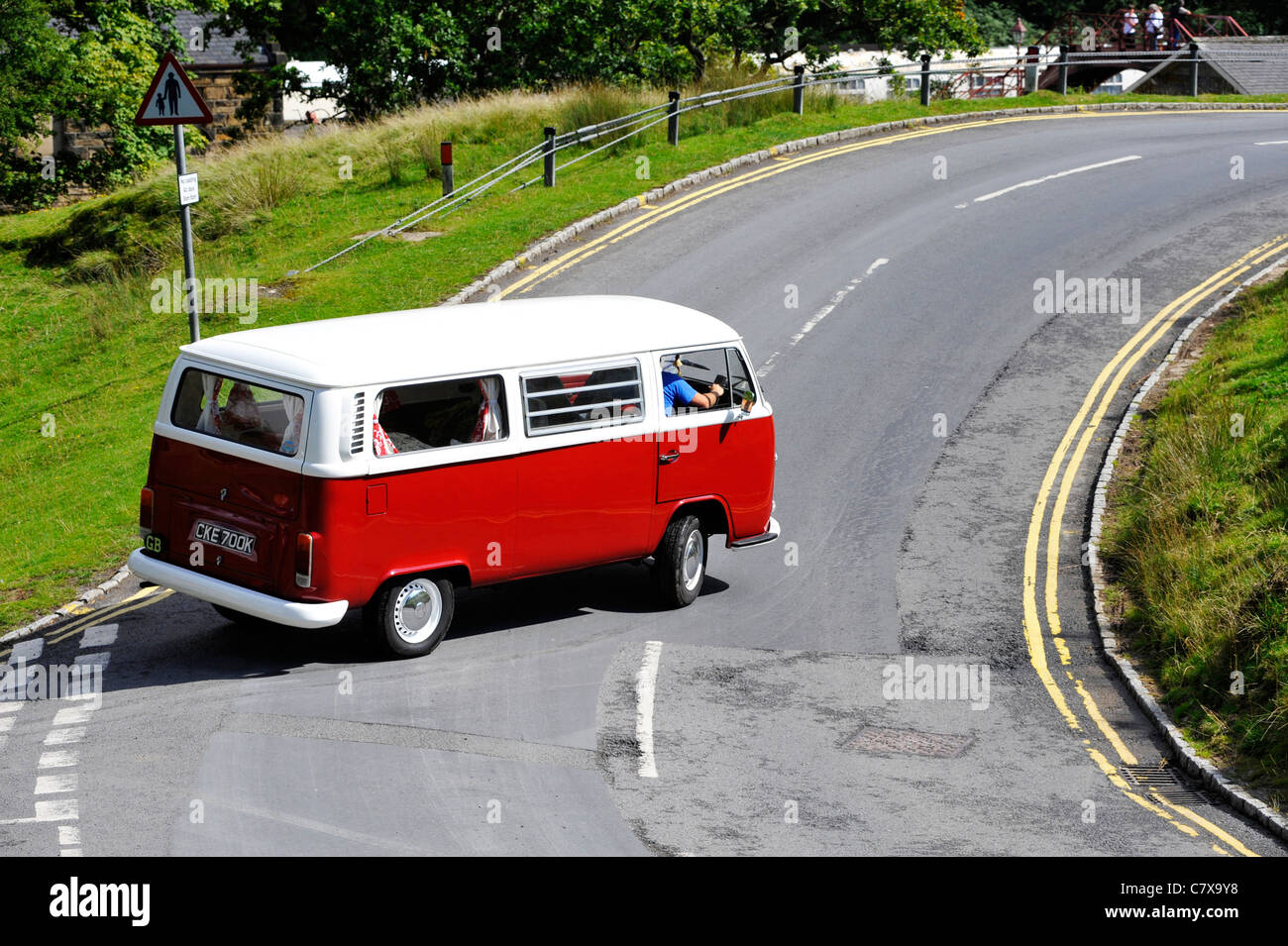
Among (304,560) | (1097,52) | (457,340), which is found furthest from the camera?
(1097,52)

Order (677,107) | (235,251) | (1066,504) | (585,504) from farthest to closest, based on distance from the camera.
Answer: (677,107), (235,251), (1066,504), (585,504)

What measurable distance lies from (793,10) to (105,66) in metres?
18.5

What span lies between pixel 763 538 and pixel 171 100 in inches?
299

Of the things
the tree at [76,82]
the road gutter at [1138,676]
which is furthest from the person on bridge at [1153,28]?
the tree at [76,82]

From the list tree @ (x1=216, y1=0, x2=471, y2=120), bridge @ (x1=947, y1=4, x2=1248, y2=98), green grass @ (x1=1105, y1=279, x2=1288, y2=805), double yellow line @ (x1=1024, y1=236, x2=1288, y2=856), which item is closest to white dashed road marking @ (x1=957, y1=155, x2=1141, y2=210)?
double yellow line @ (x1=1024, y1=236, x2=1288, y2=856)

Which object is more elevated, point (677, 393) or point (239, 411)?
point (239, 411)

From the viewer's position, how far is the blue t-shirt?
40.5 feet

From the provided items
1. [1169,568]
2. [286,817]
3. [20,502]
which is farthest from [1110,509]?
[20,502]

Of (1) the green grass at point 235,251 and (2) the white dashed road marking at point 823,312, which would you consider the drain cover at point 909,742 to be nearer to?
(1) the green grass at point 235,251

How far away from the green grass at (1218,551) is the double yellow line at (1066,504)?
0.59 metres

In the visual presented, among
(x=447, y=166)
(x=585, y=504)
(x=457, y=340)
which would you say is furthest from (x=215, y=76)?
(x=585, y=504)

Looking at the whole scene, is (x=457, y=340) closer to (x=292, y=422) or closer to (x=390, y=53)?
(x=292, y=422)

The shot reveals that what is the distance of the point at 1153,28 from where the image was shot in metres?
42.8

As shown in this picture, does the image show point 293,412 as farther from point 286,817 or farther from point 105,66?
point 105,66
